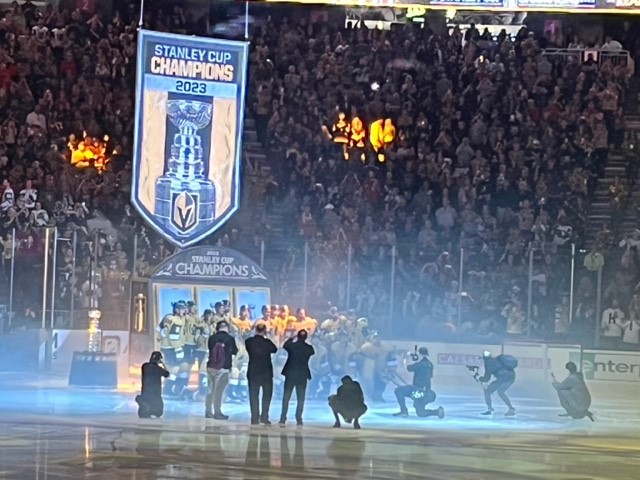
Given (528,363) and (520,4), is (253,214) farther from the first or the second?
(520,4)

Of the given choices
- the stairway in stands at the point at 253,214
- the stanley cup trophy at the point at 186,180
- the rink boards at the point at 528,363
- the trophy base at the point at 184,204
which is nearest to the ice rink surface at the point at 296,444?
the rink boards at the point at 528,363

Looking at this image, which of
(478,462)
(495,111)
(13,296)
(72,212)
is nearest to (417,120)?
(495,111)

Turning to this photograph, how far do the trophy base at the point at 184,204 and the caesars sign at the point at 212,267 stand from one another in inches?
33.9

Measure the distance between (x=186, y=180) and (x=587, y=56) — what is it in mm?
13629

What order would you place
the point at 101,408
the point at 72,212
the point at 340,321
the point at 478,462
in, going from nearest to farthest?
the point at 478,462, the point at 101,408, the point at 340,321, the point at 72,212

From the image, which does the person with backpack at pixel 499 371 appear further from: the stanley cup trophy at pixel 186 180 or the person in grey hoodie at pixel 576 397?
the stanley cup trophy at pixel 186 180

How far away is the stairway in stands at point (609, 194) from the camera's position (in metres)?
33.2

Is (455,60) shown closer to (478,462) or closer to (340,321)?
(340,321)

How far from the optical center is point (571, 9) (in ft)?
113

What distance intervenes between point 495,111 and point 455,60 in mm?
2113

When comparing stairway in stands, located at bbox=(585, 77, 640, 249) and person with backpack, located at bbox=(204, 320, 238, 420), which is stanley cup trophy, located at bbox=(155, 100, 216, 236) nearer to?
person with backpack, located at bbox=(204, 320, 238, 420)

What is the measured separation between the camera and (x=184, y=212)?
2900 centimetres

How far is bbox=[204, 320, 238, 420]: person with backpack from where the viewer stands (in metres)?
22.0

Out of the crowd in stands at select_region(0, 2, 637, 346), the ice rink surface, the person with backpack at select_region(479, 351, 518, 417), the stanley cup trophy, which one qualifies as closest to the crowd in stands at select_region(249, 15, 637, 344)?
the crowd in stands at select_region(0, 2, 637, 346)
